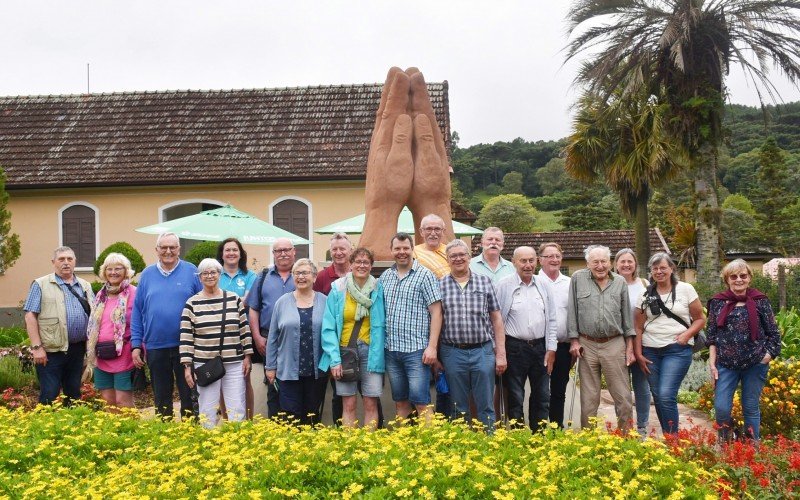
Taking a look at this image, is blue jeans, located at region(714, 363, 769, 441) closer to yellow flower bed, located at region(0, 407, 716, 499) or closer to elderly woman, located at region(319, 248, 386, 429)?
yellow flower bed, located at region(0, 407, 716, 499)

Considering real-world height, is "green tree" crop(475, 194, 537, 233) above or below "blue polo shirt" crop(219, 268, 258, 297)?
above

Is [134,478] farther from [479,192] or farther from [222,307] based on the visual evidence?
[479,192]

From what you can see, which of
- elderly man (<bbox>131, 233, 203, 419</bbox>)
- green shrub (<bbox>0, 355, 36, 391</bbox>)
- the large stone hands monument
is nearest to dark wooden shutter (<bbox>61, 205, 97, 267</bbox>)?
green shrub (<bbox>0, 355, 36, 391</bbox>)

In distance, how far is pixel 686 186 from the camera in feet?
153

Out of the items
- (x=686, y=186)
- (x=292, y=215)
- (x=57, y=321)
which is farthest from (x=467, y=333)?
(x=686, y=186)

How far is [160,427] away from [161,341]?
1025 mm

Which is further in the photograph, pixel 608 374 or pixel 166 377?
pixel 166 377

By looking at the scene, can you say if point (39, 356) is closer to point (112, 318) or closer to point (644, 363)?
point (112, 318)

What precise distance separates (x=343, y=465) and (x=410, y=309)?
1748 mm

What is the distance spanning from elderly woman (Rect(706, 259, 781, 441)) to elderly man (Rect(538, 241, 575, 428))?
1238 millimetres

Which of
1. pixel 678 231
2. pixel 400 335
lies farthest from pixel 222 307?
pixel 678 231

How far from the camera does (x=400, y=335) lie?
5.62m

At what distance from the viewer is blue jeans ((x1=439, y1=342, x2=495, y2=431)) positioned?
5613 mm

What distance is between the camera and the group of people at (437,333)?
18.6 ft
